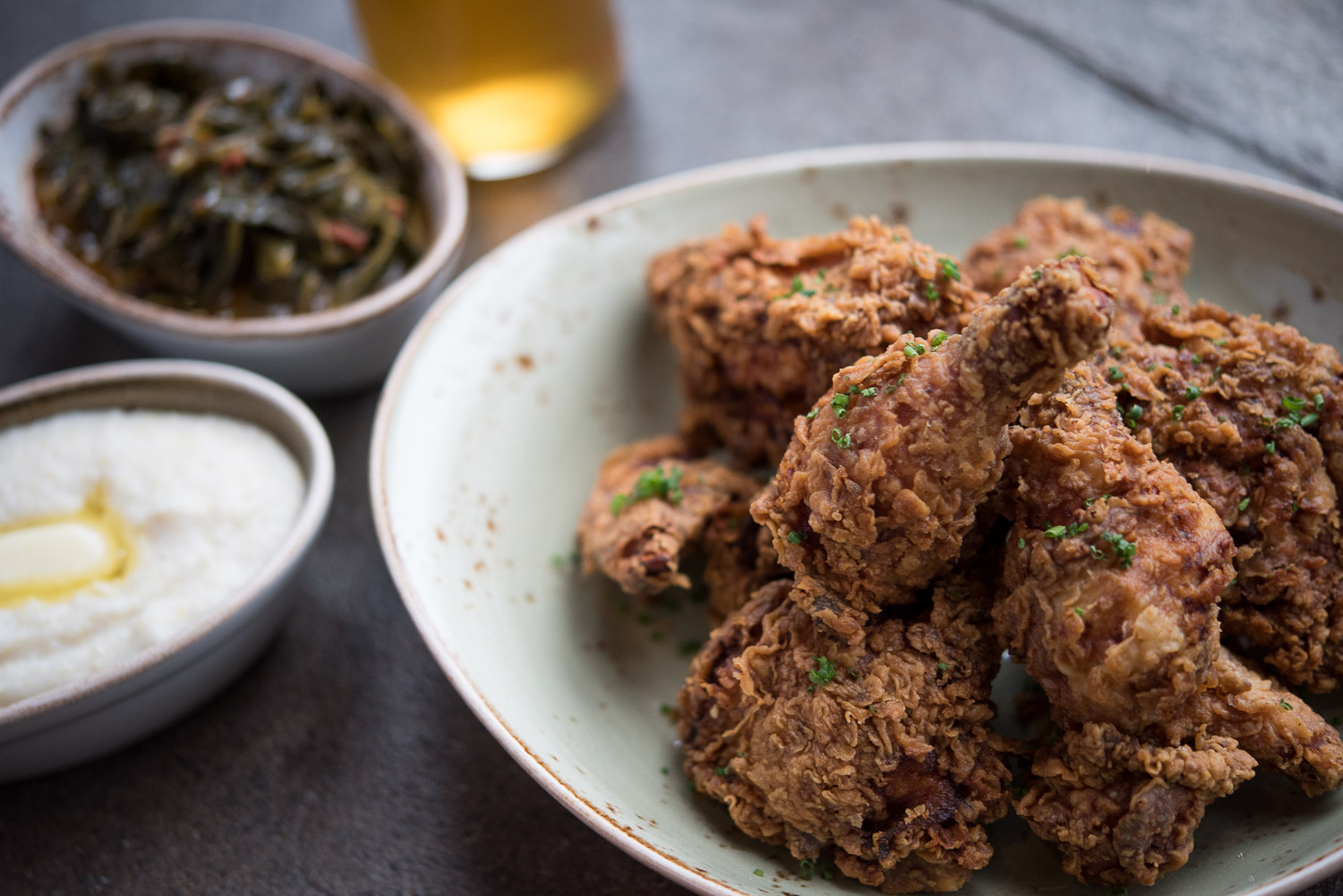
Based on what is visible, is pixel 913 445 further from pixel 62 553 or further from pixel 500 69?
pixel 500 69

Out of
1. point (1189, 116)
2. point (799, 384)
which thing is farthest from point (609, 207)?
point (1189, 116)

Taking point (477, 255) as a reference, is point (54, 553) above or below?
below

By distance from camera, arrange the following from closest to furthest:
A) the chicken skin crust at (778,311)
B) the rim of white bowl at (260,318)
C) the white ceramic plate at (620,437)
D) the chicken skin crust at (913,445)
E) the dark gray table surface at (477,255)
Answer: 1. the chicken skin crust at (913,445)
2. the white ceramic plate at (620,437)
3. the chicken skin crust at (778,311)
4. the dark gray table surface at (477,255)
5. the rim of white bowl at (260,318)

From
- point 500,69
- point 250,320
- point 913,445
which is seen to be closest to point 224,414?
point 250,320

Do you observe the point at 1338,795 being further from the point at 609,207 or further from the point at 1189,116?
the point at 1189,116

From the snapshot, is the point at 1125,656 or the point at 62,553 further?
the point at 62,553

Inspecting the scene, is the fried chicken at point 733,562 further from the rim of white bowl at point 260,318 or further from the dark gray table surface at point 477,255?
the rim of white bowl at point 260,318

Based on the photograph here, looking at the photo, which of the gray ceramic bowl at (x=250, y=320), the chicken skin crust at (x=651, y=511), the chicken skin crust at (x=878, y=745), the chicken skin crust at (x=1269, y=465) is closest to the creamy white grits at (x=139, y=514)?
the gray ceramic bowl at (x=250, y=320)
